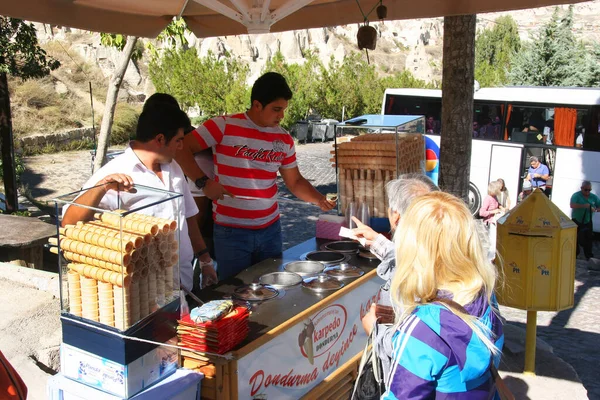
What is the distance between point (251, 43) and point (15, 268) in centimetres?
6249

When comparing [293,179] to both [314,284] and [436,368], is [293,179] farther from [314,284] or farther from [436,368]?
[436,368]

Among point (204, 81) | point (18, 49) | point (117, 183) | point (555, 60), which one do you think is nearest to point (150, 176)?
point (117, 183)

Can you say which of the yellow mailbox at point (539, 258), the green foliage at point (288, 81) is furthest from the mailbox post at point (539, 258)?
the green foliage at point (288, 81)

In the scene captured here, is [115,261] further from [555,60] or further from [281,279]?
[555,60]

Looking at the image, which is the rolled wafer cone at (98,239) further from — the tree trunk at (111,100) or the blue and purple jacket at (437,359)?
the tree trunk at (111,100)

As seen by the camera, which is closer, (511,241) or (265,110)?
(265,110)

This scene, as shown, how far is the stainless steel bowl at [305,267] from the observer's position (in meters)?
3.79

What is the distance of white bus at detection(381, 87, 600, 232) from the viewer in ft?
45.4

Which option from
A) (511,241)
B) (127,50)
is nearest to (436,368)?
(511,241)

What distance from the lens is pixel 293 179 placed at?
445cm

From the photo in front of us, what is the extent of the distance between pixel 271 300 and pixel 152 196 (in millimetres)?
897

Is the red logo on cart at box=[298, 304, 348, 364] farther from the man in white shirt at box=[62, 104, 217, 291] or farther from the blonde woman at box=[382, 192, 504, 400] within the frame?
the blonde woman at box=[382, 192, 504, 400]

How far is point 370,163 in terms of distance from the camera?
14.9 ft

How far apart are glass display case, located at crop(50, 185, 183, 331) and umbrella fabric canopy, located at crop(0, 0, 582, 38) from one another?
207cm
